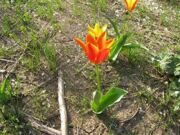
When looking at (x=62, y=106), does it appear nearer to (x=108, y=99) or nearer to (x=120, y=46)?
(x=108, y=99)

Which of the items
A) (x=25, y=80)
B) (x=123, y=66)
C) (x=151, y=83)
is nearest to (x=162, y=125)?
(x=151, y=83)

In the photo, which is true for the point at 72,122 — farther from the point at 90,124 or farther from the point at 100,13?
the point at 100,13

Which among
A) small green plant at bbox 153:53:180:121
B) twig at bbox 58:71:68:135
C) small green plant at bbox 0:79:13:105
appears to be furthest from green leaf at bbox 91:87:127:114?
small green plant at bbox 0:79:13:105

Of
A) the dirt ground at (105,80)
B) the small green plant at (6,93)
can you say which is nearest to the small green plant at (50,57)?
the dirt ground at (105,80)

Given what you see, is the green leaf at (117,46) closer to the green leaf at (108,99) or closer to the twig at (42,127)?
the green leaf at (108,99)

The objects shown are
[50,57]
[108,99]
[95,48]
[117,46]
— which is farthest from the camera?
[50,57]

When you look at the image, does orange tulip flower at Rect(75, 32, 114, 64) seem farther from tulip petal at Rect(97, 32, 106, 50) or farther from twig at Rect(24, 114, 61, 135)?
twig at Rect(24, 114, 61, 135)

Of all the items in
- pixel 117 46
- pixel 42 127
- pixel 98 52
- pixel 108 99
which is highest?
pixel 98 52

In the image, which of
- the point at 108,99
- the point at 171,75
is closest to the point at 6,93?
the point at 108,99
